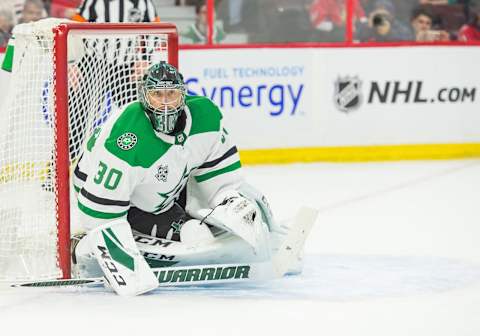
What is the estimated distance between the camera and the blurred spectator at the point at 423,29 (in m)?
6.86

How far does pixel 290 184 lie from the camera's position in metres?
5.95

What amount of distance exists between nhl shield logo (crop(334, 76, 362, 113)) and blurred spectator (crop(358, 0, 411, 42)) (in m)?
0.28

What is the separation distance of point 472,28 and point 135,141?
12.5ft

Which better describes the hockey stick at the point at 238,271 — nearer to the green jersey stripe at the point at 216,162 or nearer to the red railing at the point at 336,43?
the green jersey stripe at the point at 216,162

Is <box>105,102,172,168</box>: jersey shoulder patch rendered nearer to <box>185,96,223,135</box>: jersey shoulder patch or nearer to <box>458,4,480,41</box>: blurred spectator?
<box>185,96,223,135</box>: jersey shoulder patch

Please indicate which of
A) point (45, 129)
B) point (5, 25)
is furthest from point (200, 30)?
point (45, 129)

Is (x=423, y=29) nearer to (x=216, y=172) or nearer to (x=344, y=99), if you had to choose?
(x=344, y=99)

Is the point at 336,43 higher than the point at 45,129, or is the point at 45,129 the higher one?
the point at 45,129

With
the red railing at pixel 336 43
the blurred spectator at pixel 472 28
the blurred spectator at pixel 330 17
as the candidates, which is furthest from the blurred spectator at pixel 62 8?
the blurred spectator at pixel 472 28

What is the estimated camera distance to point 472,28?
6.97 metres

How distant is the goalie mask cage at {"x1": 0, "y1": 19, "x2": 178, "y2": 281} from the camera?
12.4ft

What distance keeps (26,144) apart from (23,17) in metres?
2.44

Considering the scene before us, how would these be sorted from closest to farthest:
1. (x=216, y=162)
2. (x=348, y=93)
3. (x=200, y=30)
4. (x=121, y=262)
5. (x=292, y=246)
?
(x=121, y=262), (x=292, y=246), (x=216, y=162), (x=200, y=30), (x=348, y=93)

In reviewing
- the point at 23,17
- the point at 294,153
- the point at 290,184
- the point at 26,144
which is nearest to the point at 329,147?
the point at 294,153
